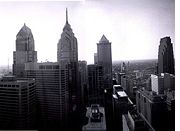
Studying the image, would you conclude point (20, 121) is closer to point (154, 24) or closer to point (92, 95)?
point (92, 95)

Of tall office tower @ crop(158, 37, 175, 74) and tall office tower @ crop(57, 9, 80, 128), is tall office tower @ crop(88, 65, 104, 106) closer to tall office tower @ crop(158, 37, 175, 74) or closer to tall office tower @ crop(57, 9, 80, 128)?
tall office tower @ crop(57, 9, 80, 128)

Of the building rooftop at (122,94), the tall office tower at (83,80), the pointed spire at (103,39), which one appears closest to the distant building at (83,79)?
the tall office tower at (83,80)

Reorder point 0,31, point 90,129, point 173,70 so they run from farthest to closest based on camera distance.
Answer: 1. point 0,31
2. point 90,129
3. point 173,70

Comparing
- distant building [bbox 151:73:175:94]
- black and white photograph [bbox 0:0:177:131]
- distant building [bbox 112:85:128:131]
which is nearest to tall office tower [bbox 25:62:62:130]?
black and white photograph [bbox 0:0:177:131]

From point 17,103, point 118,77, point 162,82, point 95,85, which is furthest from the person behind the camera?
point 95,85

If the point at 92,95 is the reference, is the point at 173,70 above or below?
above

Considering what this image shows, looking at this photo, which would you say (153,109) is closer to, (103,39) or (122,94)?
(122,94)

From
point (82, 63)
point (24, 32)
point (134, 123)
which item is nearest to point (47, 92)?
point (82, 63)

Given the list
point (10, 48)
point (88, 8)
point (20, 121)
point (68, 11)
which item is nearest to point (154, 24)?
point (88, 8)
